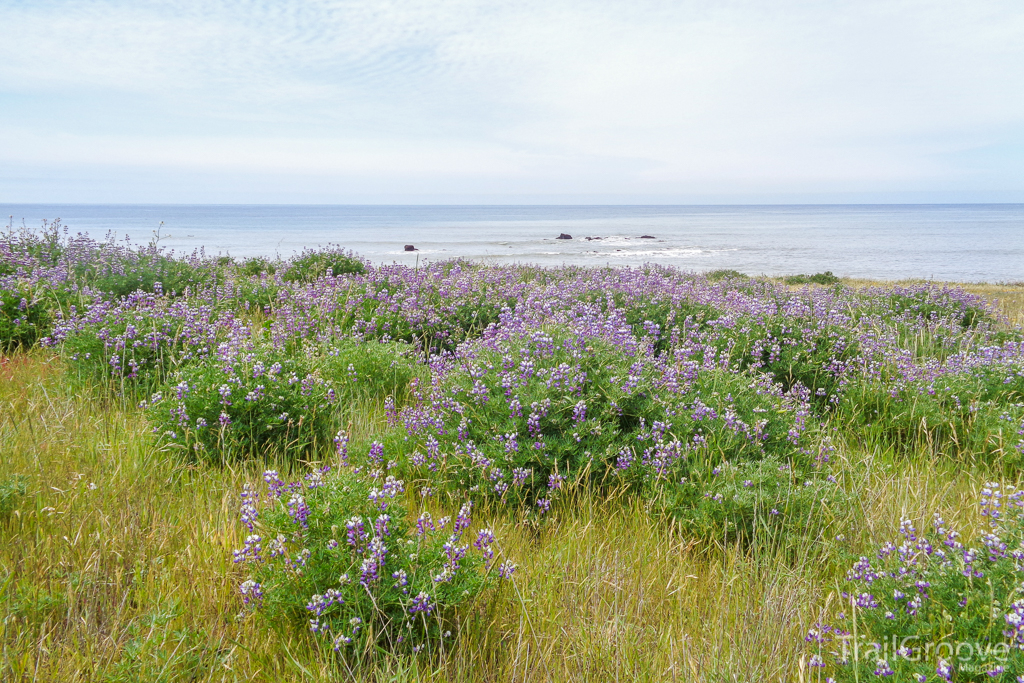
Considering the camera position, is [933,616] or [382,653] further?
[382,653]

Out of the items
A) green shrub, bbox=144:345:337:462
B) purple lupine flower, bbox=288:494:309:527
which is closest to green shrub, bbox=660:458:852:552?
purple lupine flower, bbox=288:494:309:527

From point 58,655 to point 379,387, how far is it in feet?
11.2

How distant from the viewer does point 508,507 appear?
351cm

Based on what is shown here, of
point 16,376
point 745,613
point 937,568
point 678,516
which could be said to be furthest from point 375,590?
point 16,376

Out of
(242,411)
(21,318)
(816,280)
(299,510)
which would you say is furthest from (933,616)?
(816,280)

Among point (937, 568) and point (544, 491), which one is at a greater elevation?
point (937, 568)

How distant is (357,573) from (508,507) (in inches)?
A: 51.3

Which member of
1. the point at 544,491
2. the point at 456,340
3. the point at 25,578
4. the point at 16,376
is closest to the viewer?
the point at 25,578

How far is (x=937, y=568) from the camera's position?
2299 mm

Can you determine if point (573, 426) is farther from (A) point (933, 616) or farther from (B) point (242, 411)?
(B) point (242, 411)

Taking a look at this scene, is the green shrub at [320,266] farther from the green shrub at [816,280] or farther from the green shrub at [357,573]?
the green shrub at [816,280]

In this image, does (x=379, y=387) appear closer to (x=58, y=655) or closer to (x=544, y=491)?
(x=544, y=491)

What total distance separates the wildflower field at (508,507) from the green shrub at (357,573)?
0.01 metres

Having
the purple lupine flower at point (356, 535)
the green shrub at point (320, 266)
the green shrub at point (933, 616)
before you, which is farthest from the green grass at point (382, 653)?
the green shrub at point (320, 266)
